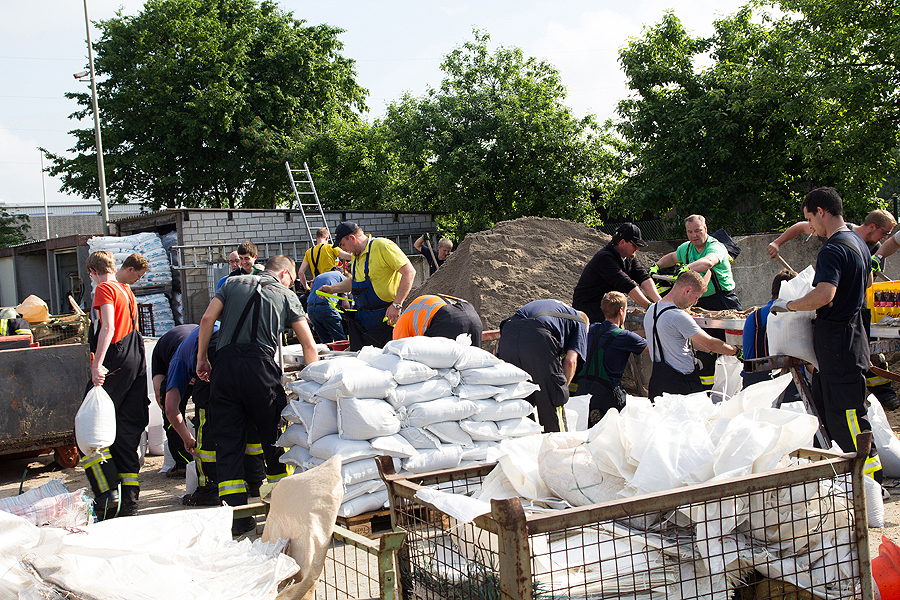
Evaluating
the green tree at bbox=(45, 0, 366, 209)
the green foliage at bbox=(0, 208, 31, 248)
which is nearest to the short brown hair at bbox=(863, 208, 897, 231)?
the green tree at bbox=(45, 0, 366, 209)

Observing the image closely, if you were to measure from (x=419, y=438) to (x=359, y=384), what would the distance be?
0.50m

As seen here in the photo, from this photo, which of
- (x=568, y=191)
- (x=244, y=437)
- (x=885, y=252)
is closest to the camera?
(x=244, y=437)

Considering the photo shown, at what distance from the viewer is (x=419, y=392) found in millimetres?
4168

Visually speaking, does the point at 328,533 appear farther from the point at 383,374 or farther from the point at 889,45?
the point at 889,45

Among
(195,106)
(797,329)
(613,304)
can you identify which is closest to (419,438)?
(613,304)

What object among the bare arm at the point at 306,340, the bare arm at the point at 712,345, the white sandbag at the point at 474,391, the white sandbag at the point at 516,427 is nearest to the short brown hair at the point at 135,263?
the bare arm at the point at 306,340

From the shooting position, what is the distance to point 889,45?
43.4 feet

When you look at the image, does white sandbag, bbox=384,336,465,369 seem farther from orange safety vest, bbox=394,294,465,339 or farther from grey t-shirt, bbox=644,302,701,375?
grey t-shirt, bbox=644,302,701,375

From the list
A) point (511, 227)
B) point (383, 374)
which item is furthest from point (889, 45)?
point (383, 374)

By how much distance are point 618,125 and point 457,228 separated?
22.2ft

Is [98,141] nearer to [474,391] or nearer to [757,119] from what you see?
[757,119]

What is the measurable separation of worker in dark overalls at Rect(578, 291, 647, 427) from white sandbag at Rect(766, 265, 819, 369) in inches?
45.2

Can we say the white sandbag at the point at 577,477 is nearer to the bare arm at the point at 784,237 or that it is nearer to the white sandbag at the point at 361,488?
the white sandbag at the point at 361,488

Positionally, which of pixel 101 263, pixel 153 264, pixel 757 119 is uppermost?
pixel 757 119
